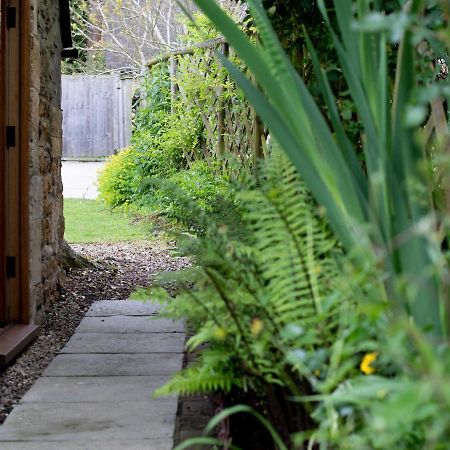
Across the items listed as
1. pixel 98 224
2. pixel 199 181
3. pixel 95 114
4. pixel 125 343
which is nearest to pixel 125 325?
pixel 125 343

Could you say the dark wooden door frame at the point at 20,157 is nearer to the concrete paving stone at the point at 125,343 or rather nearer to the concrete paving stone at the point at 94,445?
the concrete paving stone at the point at 125,343

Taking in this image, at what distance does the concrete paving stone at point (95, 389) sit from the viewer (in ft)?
9.27

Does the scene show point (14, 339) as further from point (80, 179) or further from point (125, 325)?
point (80, 179)

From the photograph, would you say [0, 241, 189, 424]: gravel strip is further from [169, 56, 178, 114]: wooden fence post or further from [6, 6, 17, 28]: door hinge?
[169, 56, 178, 114]: wooden fence post

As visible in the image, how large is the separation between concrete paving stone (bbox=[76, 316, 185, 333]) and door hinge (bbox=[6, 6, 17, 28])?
159 cm

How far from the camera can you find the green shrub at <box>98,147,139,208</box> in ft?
32.9

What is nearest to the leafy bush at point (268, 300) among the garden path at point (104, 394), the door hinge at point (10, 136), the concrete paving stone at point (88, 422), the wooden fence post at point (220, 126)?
the garden path at point (104, 394)

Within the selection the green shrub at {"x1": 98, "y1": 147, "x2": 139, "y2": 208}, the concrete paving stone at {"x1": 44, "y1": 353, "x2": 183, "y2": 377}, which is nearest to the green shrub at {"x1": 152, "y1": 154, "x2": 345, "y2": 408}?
the concrete paving stone at {"x1": 44, "y1": 353, "x2": 183, "y2": 377}

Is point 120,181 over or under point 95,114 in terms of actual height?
under

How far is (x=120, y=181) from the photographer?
1016 centimetres

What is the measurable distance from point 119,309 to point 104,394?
1.65 metres

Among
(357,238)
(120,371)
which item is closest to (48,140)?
(120,371)

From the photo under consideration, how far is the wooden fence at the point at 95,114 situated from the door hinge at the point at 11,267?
1077 cm

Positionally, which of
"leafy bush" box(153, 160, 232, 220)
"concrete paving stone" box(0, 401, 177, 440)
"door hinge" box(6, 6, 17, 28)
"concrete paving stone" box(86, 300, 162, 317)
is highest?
"door hinge" box(6, 6, 17, 28)
